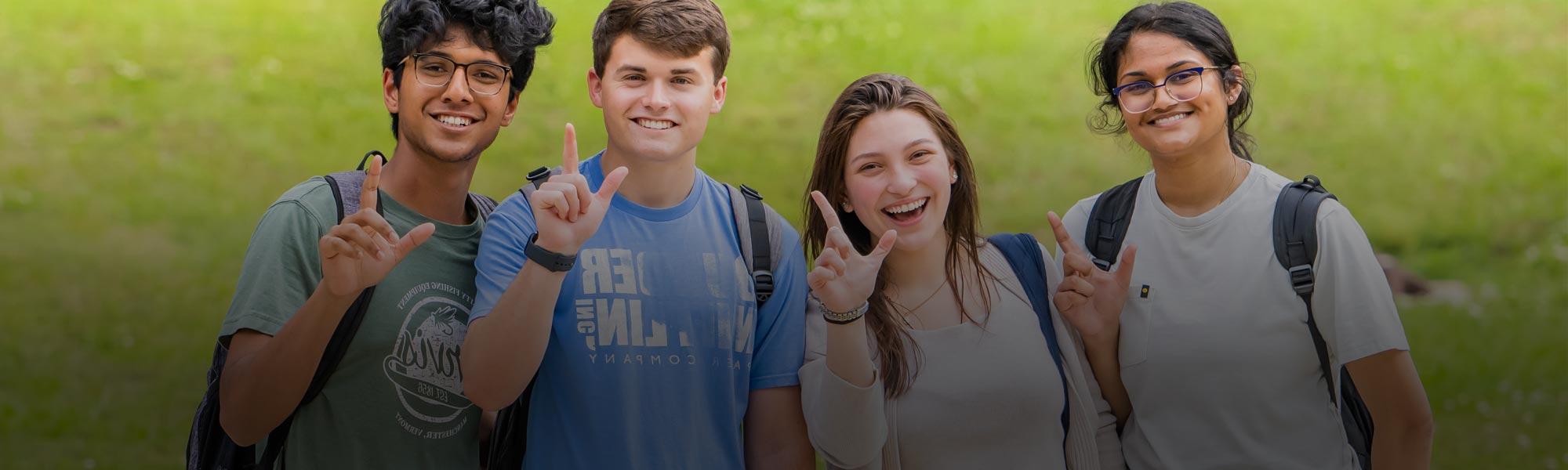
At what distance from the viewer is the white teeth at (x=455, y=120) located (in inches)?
140

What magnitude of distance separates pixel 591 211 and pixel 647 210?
0.41 m

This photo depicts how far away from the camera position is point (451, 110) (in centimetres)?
354

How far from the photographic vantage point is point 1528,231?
837 centimetres

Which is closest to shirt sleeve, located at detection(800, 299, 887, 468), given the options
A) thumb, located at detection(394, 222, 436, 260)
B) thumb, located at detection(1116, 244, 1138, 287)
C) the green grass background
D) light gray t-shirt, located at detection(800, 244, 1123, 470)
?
light gray t-shirt, located at detection(800, 244, 1123, 470)

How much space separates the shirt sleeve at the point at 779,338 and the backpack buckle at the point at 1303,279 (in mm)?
1265

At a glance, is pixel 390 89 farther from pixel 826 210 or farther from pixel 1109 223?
pixel 1109 223

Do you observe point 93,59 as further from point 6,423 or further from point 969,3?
point 969,3

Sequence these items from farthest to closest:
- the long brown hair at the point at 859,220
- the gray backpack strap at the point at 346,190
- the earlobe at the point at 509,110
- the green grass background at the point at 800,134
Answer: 1. the green grass background at the point at 800,134
2. the earlobe at the point at 509,110
3. the long brown hair at the point at 859,220
4. the gray backpack strap at the point at 346,190

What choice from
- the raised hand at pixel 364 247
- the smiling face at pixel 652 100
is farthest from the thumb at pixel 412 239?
the smiling face at pixel 652 100

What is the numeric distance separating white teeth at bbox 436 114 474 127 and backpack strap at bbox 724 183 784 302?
28.1 inches

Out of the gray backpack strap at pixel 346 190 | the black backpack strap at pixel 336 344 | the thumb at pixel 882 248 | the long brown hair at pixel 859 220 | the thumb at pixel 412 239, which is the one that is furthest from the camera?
the long brown hair at pixel 859 220

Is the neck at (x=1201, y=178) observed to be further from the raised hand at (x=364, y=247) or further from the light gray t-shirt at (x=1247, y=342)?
the raised hand at (x=364, y=247)

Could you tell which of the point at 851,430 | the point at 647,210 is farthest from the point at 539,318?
the point at 851,430

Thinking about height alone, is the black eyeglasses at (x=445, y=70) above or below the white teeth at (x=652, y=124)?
above
